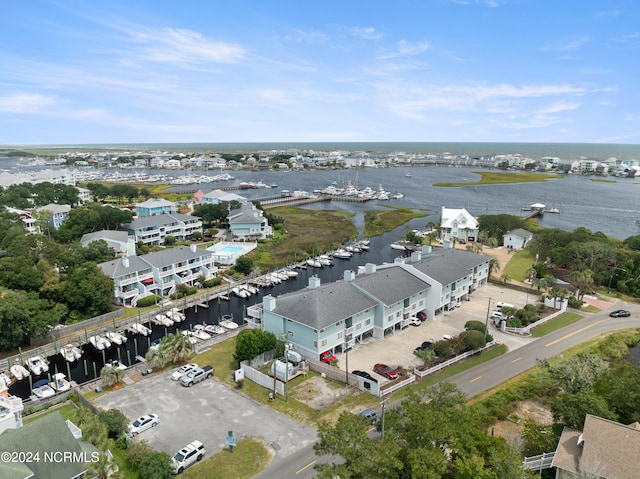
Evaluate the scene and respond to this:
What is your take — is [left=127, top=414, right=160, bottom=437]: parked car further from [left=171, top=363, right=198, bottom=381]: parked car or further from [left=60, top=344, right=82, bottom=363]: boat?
[left=60, top=344, right=82, bottom=363]: boat

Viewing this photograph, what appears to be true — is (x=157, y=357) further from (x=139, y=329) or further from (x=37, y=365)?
(x=37, y=365)

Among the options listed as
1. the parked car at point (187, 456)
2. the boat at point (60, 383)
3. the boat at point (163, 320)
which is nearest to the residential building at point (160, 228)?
the boat at point (163, 320)

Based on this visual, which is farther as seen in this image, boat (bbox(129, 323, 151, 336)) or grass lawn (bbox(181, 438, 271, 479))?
boat (bbox(129, 323, 151, 336))

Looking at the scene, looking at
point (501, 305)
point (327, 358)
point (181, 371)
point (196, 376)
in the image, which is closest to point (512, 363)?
point (501, 305)

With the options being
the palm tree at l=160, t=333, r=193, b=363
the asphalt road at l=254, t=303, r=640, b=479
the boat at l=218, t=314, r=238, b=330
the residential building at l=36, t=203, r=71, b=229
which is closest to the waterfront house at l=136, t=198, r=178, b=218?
the residential building at l=36, t=203, r=71, b=229

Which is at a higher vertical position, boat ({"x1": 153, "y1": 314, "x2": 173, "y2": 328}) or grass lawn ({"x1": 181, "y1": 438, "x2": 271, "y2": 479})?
grass lawn ({"x1": 181, "y1": 438, "x2": 271, "y2": 479})

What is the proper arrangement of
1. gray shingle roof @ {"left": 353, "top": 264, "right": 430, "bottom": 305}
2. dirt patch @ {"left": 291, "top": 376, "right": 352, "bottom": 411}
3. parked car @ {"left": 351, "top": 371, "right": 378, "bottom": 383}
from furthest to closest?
gray shingle roof @ {"left": 353, "top": 264, "right": 430, "bottom": 305} → parked car @ {"left": 351, "top": 371, "right": 378, "bottom": 383} → dirt patch @ {"left": 291, "top": 376, "right": 352, "bottom": 411}
